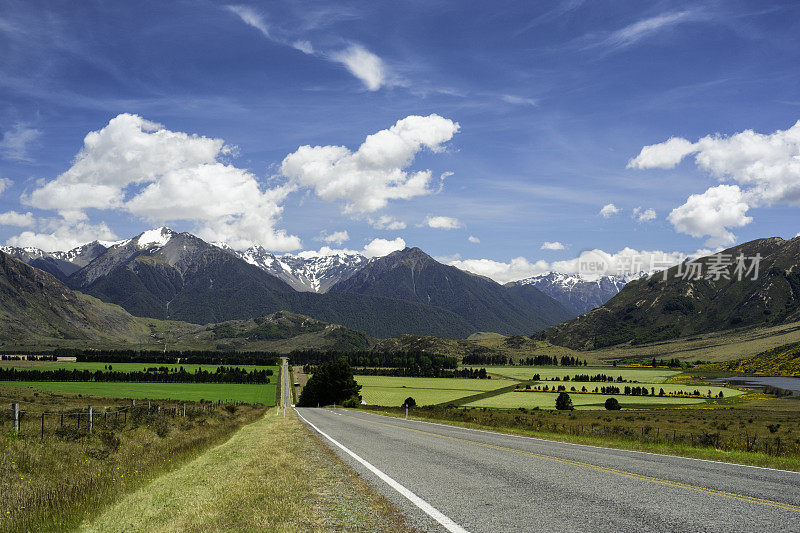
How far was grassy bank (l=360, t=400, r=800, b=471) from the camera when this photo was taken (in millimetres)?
22750

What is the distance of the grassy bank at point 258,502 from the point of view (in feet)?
32.2

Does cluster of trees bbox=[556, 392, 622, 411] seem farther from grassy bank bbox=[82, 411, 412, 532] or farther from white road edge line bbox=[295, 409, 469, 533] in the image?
white road edge line bbox=[295, 409, 469, 533]

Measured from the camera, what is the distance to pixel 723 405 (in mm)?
119562

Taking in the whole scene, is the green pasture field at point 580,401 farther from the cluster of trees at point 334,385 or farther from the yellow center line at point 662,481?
the yellow center line at point 662,481

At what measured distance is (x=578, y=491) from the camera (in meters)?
11.6

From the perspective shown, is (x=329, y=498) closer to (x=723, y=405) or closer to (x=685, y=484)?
(x=685, y=484)

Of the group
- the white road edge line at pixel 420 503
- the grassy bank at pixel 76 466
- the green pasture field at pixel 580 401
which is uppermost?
the white road edge line at pixel 420 503

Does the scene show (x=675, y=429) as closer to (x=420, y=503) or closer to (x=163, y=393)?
(x=420, y=503)

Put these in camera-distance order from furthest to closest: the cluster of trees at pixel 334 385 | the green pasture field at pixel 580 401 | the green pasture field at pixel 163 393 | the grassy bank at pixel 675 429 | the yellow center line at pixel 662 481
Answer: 1. the green pasture field at pixel 163 393
2. the green pasture field at pixel 580 401
3. the cluster of trees at pixel 334 385
4. the grassy bank at pixel 675 429
5. the yellow center line at pixel 662 481

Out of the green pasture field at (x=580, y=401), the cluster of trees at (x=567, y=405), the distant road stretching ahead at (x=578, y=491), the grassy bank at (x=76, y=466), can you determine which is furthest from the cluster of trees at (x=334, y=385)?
the distant road stretching ahead at (x=578, y=491)

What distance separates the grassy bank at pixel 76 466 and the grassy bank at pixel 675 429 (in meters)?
18.9

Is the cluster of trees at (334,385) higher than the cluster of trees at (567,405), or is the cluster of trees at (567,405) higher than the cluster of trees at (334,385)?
the cluster of trees at (334,385)

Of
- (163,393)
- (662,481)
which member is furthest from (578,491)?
(163,393)

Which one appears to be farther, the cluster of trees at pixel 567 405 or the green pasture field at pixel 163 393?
the green pasture field at pixel 163 393
